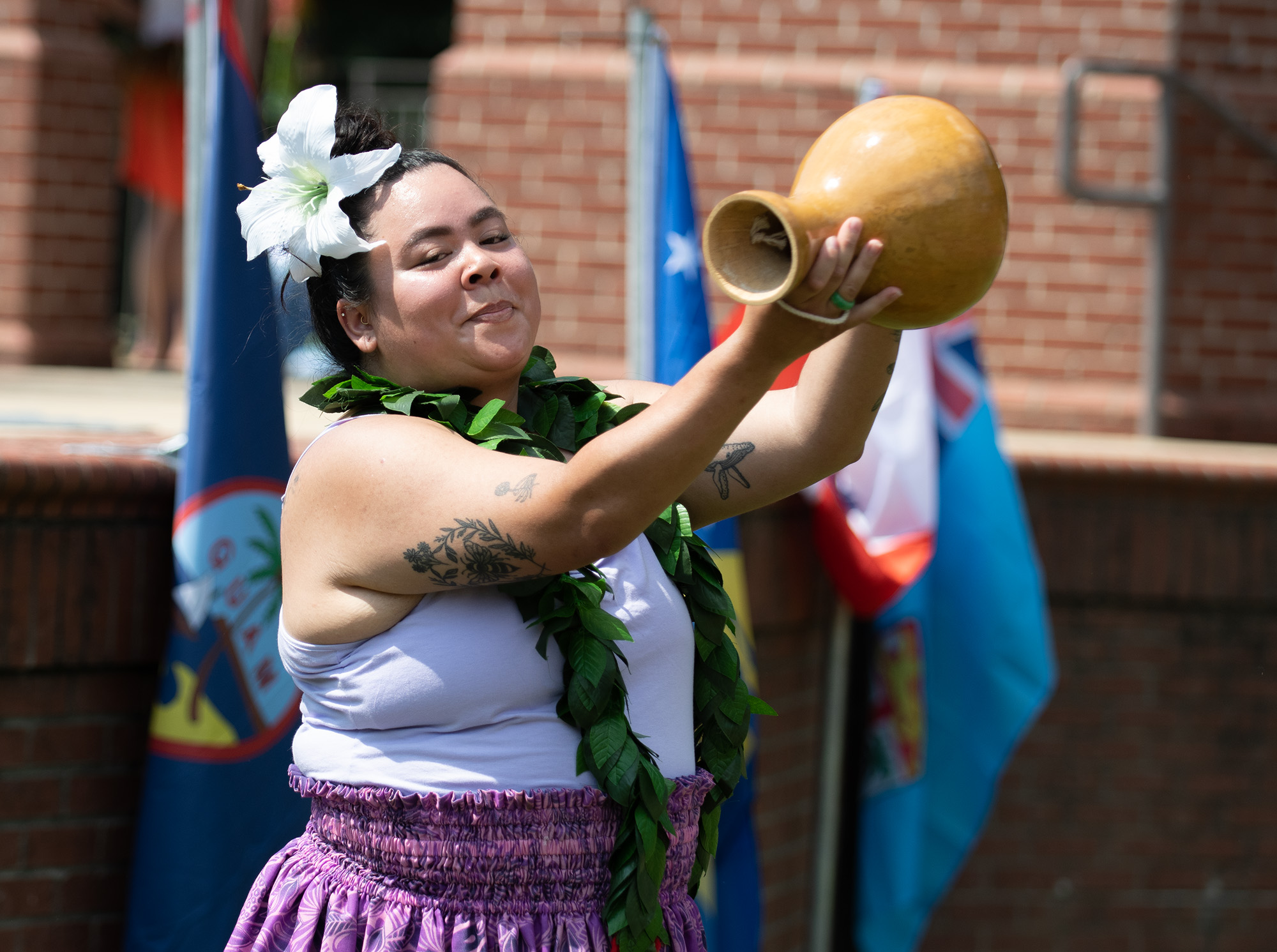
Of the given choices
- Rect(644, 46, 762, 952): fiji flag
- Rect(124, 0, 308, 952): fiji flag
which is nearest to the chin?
Rect(124, 0, 308, 952): fiji flag

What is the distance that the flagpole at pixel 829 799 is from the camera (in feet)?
14.0

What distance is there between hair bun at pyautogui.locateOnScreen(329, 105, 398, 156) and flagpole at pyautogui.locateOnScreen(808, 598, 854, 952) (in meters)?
2.53

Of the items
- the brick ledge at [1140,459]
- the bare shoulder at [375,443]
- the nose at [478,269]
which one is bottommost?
the brick ledge at [1140,459]

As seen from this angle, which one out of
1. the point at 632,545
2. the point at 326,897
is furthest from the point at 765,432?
the point at 326,897

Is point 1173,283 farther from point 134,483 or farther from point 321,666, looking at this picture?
point 321,666

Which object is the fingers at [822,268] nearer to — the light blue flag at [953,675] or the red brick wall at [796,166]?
the light blue flag at [953,675]

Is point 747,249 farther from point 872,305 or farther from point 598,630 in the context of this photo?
point 598,630

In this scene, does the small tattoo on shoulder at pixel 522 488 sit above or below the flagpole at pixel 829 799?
above

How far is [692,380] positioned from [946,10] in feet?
14.5

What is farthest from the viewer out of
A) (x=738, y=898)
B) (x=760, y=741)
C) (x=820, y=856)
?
(x=820, y=856)

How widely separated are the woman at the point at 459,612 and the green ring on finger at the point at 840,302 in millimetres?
250

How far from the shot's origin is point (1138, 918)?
473 centimetres

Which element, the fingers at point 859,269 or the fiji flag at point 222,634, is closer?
the fingers at point 859,269

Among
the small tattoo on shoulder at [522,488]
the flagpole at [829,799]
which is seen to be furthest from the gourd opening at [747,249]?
the flagpole at [829,799]
